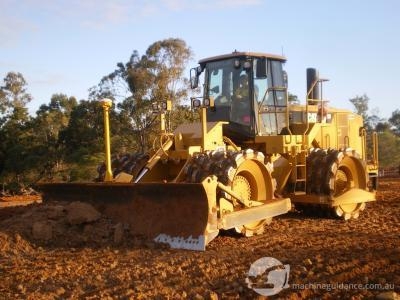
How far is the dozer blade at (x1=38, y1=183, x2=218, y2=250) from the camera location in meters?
6.72

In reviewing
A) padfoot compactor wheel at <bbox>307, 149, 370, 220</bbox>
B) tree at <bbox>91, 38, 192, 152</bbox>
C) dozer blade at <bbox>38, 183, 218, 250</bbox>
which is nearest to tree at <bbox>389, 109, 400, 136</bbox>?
tree at <bbox>91, 38, 192, 152</bbox>

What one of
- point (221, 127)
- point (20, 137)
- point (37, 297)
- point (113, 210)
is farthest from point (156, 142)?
point (20, 137)

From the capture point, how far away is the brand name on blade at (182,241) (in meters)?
6.59

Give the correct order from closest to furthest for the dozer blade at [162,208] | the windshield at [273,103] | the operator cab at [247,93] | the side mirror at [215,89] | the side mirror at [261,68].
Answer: the dozer blade at [162,208] < the side mirror at [261,68] < the operator cab at [247,93] < the windshield at [273,103] < the side mirror at [215,89]

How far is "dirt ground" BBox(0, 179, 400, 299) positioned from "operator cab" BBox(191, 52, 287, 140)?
185 cm

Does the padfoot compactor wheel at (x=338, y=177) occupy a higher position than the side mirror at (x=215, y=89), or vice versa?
the side mirror at (x=215, y=89)

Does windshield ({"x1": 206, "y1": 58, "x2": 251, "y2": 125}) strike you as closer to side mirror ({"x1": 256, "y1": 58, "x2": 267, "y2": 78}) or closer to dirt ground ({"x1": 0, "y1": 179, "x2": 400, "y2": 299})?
side mirror ({"x1": 256, "y1": 58, "x2": 267, "y2": 78})

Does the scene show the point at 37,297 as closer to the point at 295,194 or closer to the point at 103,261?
the point at 103,261

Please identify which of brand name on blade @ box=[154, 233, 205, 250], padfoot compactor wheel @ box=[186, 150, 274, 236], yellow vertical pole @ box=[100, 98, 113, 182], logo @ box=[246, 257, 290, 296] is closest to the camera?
logo @ box=[246, 257, 290, 296]

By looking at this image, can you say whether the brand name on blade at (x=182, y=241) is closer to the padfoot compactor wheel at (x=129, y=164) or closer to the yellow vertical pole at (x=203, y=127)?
the yellow vertical pole at (x=203, y=127)

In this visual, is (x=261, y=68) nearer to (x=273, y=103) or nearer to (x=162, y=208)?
(x=273, y=103)

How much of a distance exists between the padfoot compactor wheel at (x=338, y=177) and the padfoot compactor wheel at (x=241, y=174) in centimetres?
160

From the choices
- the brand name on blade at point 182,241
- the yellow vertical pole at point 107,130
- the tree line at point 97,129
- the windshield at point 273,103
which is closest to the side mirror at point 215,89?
the windshield at point 273,103

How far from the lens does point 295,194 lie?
9.38 m
